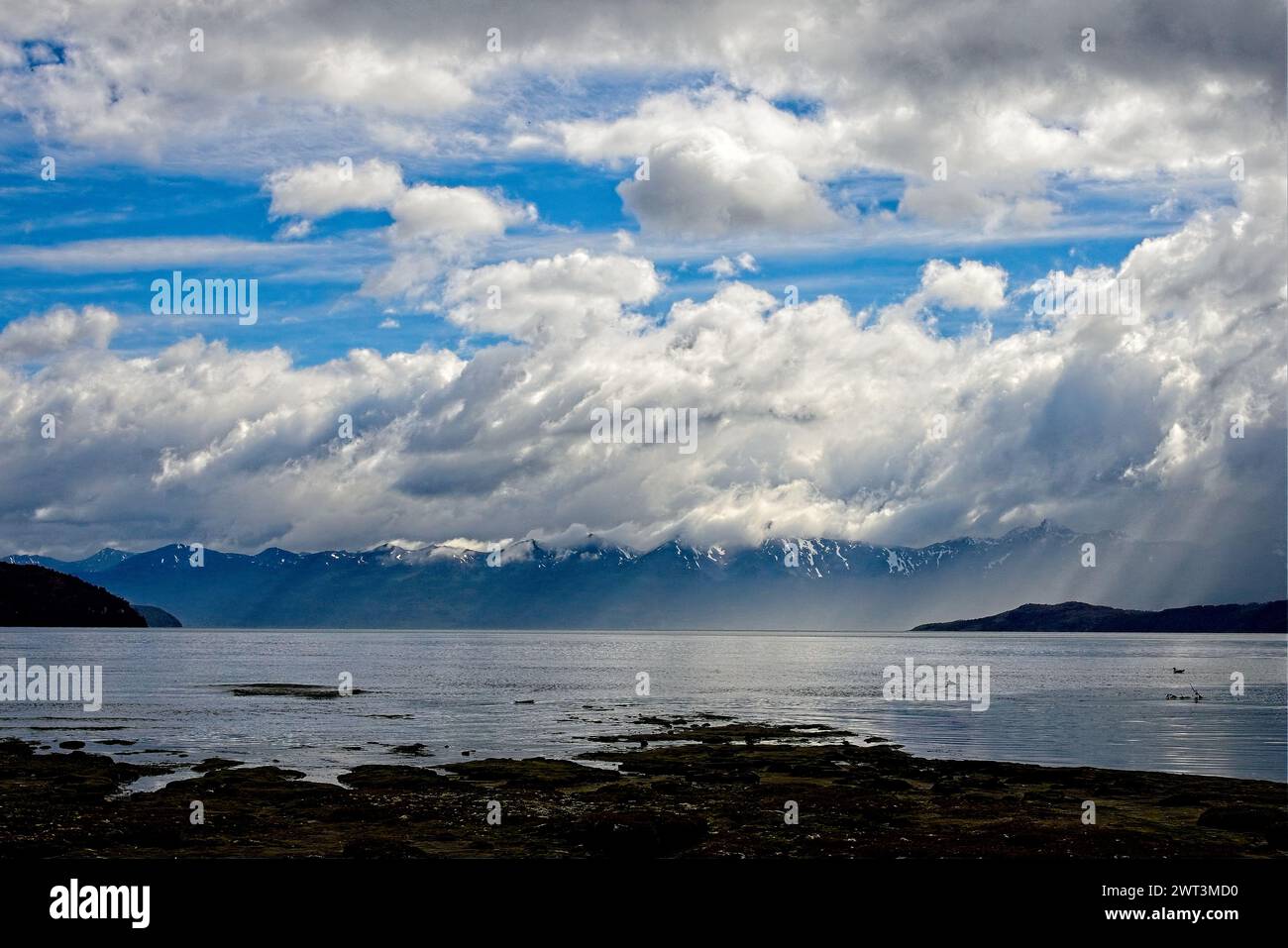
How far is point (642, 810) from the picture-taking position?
46219 mm

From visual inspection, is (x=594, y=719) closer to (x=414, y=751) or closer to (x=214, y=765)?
(x=414, y=751)

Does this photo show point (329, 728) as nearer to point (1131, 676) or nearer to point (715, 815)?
point (715, 815)

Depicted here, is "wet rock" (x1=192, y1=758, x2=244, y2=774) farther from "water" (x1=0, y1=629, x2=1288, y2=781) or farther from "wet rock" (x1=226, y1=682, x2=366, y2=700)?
"wet rock" (x1=226, y1=682, x2=366, y2=700)

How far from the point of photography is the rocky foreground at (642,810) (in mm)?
39281

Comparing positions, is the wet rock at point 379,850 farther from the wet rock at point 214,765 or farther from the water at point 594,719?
the wet rock at point 214,765

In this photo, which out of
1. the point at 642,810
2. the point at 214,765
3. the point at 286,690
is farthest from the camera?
the point at 286,690

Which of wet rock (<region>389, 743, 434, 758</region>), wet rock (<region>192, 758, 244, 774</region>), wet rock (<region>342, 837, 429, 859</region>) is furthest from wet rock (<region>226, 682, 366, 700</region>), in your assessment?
wet rock (<region>342, 837, 429, 859</region>)

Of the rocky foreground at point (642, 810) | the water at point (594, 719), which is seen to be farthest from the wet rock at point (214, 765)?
the water at point (594, 719)

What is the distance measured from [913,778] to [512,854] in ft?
96.6

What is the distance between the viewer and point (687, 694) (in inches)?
5802

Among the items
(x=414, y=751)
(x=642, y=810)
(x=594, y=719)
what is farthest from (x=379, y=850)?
(x=594, y=719)

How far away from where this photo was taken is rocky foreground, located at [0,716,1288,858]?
1547 inches

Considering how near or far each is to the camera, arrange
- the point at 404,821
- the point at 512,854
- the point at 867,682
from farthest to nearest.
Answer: the point at 867,682, the point at 404,821, the point at 512,854
